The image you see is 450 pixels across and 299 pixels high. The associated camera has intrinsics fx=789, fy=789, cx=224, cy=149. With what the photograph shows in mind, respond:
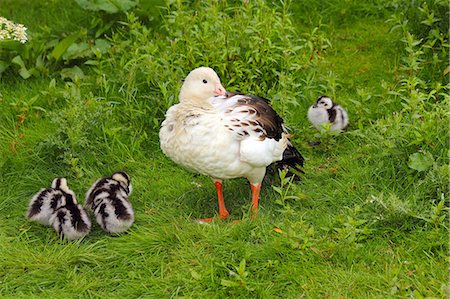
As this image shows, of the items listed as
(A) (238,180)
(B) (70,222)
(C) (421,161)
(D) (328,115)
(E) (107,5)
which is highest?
(E) (107,5)

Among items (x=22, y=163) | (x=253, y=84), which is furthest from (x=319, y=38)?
(x=22, y=163)

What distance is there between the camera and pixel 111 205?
5398 mm

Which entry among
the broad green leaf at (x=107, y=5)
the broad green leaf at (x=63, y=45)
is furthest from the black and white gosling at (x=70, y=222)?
the broad green leaf at (x=107, y=5)

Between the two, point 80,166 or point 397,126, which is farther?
point 80,166

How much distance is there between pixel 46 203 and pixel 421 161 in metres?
2.60

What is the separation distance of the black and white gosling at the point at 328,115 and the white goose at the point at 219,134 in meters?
0.91

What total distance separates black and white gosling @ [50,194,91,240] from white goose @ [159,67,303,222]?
744 millimetres

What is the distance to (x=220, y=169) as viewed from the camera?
17.3 feet

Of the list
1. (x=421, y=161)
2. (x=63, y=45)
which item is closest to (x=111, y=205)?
(x=421, y=161)

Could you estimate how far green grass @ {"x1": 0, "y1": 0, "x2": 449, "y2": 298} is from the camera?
16.1 feet

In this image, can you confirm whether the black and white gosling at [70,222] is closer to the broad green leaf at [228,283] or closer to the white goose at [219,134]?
the white goose at [219,134]

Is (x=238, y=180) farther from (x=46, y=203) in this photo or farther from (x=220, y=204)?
(x=46, y=203)

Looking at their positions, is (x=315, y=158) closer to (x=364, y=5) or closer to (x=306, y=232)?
(x=306, y=232)

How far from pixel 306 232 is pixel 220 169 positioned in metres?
0.70
